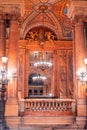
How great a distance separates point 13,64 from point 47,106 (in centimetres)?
265

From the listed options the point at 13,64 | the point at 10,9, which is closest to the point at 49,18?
the point at 10,9

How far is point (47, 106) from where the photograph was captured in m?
17.0

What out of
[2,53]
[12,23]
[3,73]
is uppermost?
[12,23]

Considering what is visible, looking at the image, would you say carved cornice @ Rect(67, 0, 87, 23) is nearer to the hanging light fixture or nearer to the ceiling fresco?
the hanging light fixture

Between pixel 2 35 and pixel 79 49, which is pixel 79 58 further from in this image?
pixel 2 35

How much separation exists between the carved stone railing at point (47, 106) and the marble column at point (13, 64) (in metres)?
0.51

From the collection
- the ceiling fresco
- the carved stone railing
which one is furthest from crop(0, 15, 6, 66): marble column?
the ceiling fresco

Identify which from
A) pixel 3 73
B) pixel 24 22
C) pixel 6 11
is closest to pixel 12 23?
pixel 6 11

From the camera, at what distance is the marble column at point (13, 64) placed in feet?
53.8

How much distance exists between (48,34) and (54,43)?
2.63ft

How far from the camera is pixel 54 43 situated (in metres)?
24.2

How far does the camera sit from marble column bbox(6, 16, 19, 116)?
16.4 metres

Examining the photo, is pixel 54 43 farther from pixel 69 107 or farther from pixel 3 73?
pixel 3 73

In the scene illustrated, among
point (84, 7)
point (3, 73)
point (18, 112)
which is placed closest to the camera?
point (3, 73)
